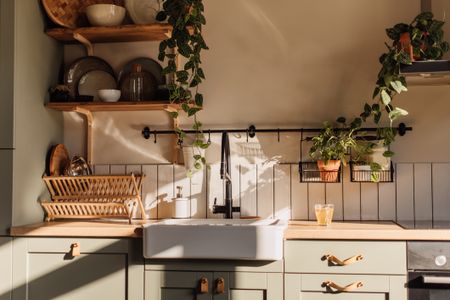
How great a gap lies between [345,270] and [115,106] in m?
1.33

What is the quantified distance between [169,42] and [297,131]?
2.53 ft

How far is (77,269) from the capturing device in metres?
2.39

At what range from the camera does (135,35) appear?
2805 mm

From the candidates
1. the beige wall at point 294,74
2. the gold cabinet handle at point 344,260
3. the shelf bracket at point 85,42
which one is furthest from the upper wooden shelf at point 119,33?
the gold cabinet handle at point 344,260

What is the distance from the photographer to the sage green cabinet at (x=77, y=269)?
2.36 metres

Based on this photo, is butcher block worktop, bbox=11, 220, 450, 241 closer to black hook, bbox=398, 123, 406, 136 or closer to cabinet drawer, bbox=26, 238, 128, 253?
cabinet drawer, bbox=26, 238, 128, 253

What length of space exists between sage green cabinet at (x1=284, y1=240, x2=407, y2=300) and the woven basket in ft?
5.20

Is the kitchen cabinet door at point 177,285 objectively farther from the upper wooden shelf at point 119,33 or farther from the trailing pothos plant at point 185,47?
the upper wooden shelf at point 119,33

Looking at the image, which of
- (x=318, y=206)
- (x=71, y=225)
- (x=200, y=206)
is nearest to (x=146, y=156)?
(x=200, y=206)

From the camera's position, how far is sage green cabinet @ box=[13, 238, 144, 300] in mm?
2359

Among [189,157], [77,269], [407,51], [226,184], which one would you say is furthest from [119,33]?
[407,51]

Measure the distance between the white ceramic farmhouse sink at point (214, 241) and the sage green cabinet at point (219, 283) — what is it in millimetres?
95

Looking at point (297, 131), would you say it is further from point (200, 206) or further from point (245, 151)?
point (200, 206)

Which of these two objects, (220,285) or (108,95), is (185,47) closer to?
(108,95)
